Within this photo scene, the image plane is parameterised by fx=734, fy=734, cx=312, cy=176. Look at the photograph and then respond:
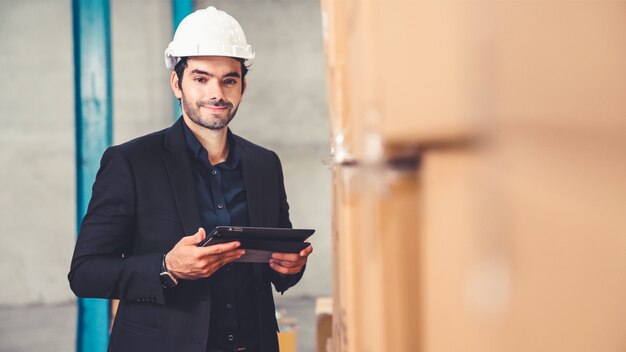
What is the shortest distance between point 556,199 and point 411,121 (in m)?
0.11

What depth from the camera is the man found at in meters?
1.88

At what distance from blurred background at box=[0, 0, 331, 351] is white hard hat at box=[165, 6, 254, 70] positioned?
4820mm

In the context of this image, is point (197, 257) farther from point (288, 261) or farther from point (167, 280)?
point (288, 261)

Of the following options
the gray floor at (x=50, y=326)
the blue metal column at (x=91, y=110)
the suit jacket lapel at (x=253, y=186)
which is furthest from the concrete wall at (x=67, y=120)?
the suit jacket lapel at (x=253, y=186)

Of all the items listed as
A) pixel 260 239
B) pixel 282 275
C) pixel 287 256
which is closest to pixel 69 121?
pixel 282 275

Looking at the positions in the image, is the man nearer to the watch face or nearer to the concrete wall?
the watch face

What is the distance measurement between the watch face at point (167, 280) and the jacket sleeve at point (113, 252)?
0.02 metres

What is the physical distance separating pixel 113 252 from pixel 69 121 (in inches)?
218

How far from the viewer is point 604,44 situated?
0.51 meters

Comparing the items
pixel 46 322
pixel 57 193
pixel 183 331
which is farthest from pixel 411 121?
pixel 57 193

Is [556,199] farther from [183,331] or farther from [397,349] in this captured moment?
[183,331]

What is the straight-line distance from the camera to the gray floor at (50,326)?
19.0 ft

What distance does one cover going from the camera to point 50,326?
6.40m

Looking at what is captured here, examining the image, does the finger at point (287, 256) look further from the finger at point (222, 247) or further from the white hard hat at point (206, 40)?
the white hard hat at point (206, 40)
